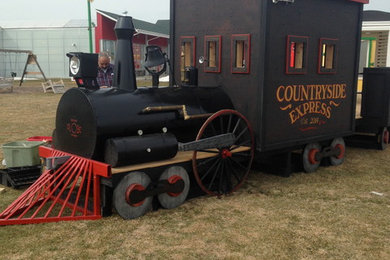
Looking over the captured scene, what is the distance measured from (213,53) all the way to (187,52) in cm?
55

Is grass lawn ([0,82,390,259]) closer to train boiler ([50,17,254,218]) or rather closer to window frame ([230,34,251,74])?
train boiler ([50,17,254,218])

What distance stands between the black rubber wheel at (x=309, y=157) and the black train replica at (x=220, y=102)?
17 millimetres

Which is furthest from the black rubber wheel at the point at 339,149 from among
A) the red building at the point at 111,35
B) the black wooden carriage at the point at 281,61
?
the red building at the point at 111,35

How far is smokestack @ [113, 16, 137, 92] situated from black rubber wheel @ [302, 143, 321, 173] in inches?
115

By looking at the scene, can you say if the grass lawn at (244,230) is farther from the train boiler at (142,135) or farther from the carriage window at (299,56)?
the carriage window at (299,56)

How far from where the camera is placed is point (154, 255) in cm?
363

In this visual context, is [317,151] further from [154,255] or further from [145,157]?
[154,255]

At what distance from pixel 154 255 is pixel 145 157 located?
3.94ft

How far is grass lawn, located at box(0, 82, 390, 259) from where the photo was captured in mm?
3693

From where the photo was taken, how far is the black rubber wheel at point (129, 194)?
14.0ft

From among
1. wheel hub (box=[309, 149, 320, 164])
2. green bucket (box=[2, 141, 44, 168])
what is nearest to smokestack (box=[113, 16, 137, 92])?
green bucket (box=[2, 141, 44, 168])

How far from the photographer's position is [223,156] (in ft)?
16.9

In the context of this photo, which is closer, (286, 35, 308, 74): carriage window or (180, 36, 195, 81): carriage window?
(286, 35, 308, 74): carriage window

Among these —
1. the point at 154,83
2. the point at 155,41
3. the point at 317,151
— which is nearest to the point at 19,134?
the point at 154,83
